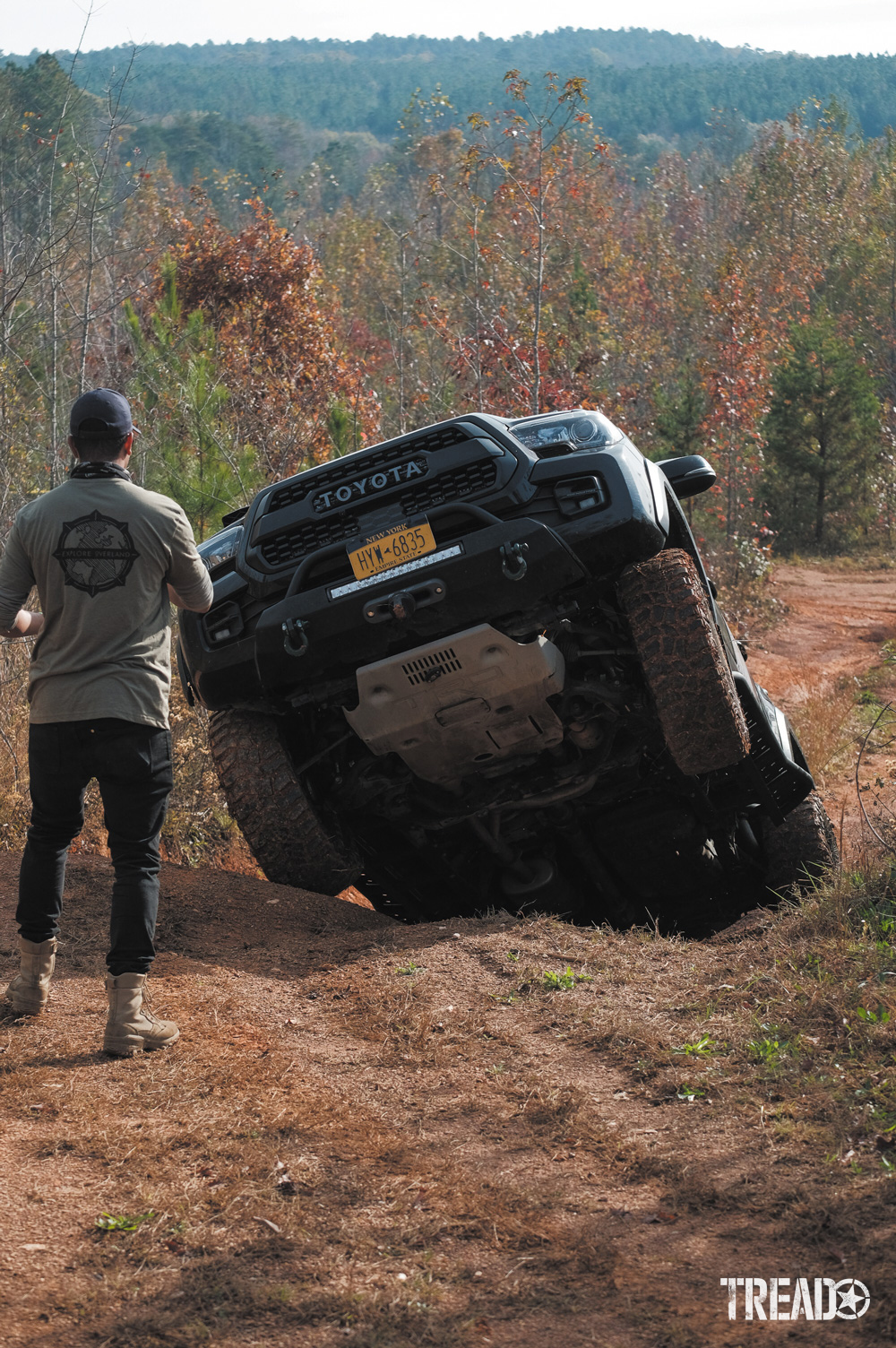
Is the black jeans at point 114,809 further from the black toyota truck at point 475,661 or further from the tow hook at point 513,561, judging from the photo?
the tow hook at point 513,561

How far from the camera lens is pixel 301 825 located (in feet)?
15.6

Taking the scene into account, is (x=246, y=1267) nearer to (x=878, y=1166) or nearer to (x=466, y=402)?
(x=878, y=1166)

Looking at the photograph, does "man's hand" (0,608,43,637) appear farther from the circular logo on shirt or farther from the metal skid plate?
the metal skid plate

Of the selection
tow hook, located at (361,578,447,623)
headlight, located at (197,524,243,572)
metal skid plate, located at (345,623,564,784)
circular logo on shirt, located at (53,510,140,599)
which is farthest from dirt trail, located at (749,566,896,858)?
circular logo on shirt, located at (53,510,140,599)

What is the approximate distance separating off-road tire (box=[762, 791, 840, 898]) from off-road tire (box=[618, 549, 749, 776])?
1.38 meters

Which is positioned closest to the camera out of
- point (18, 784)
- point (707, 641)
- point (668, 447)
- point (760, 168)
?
point (707, 641)

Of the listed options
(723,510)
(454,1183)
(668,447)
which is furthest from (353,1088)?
(723,510)

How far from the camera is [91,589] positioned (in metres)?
→ 3.56

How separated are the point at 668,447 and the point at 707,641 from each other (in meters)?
17.4

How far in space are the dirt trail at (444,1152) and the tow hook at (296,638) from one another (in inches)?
47.4

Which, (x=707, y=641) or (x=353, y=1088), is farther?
(x=707, y=641)

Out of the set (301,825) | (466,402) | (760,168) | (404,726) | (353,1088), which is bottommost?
(353,1088)

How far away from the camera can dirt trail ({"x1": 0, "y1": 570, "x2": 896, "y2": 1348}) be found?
7.88 ft

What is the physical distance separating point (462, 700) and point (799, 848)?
6.98 feet
